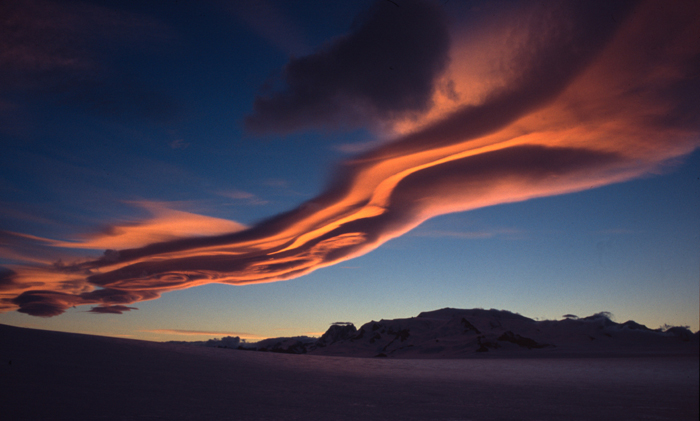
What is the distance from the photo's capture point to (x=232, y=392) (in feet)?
23.9

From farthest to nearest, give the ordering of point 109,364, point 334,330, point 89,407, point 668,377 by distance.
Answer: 1. point 334,330
2. point 109,364
3. point 89,407
4. point 668,377

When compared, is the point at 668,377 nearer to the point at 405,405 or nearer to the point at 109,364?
the point at 405,405

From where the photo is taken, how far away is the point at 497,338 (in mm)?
74438

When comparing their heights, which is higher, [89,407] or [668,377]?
[668,377]

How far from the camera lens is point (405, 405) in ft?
22.1

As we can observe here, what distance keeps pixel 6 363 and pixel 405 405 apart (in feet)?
26.5

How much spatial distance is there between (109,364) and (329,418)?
22.2 ft

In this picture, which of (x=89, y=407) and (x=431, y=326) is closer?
(x=89, y=407)

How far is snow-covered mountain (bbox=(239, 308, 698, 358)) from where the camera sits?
3.65 meters

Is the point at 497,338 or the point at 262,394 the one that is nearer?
the point at 262,394

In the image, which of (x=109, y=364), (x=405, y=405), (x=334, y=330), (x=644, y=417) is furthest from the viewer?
(x=334, y=330)

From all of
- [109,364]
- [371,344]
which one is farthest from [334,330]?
[109,364]

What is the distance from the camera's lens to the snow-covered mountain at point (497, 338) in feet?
12.0

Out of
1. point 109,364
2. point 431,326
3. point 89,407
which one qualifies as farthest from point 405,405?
point 431,326
